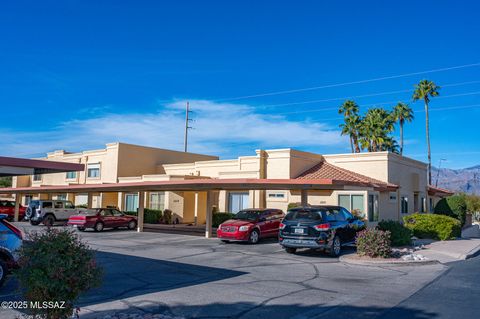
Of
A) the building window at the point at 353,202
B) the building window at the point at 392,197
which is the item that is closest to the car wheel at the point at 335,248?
the building window at the point at 353,202

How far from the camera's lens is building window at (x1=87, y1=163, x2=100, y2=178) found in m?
39.2

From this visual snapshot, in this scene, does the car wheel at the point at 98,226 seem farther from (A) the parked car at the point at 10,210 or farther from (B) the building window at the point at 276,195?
(A) the parked car at the point at 10,210

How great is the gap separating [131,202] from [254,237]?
2084 centimetres

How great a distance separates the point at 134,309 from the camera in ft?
25.0

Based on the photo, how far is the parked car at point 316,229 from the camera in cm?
1511

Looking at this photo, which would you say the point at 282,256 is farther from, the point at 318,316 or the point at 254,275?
the point at 318,316

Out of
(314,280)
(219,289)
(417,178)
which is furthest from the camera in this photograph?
(417,178)

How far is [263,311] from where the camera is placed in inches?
301

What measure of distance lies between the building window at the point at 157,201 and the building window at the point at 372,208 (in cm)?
1653

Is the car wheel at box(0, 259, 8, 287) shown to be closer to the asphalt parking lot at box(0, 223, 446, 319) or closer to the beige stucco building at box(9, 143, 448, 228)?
the asphalt parking lot at box(0, 223, 446, 319)

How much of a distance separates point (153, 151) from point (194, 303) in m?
32.5

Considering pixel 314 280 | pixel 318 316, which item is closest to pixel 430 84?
pixel 314 280

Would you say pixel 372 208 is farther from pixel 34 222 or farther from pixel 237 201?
pixel 34 222

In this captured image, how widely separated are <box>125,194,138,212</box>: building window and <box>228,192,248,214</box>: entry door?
10077 mm
